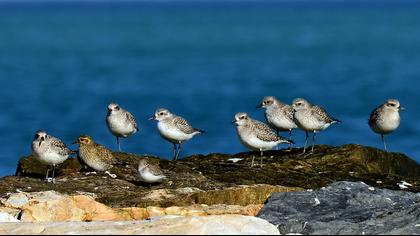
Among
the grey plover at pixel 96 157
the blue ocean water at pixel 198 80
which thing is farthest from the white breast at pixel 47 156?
the blue ocean water at pixel 198 80

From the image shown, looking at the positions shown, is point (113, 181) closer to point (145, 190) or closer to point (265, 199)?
point (145, 190)

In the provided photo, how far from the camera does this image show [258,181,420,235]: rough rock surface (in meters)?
13.3

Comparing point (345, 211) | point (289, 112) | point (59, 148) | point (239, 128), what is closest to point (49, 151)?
point (59, 148)

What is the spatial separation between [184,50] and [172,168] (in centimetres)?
12132

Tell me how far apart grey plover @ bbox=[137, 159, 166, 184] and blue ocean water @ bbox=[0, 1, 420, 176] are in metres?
20.8

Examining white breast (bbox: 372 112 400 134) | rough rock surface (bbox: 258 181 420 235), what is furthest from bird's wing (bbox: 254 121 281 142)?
rough rock surface (bbox: 258 181 420 235)

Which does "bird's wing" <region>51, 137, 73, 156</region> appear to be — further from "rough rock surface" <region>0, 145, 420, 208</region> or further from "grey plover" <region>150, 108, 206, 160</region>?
"grey plover" <region>150, 108, 206, 160</region>

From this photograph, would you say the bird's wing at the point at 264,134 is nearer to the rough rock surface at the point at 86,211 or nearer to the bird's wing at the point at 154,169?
the bird's wing at the point at 154,169

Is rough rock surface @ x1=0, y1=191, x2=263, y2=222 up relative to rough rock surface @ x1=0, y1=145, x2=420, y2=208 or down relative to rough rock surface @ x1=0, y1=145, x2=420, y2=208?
down

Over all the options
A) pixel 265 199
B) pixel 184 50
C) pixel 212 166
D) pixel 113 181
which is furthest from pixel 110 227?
pixel 184 50

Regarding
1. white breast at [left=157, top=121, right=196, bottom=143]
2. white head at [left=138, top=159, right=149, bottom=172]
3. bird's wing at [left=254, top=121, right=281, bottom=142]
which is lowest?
white head at [left=138, top=159, right=149, bottom=172]

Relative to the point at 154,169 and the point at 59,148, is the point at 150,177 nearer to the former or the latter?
the point at 154,169

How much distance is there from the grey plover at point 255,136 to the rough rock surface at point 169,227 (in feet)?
27.7

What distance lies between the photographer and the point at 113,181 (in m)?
18.3
